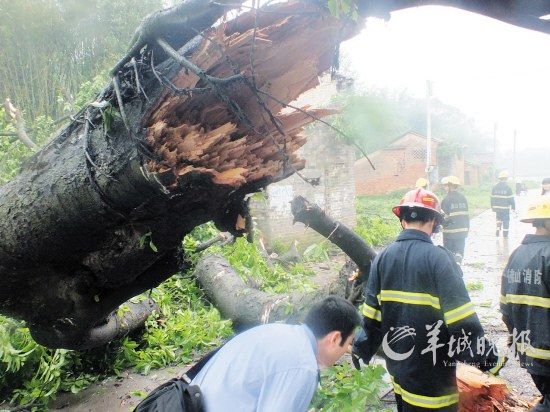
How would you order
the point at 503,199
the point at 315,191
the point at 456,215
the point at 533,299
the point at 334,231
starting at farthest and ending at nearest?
the point at 315,191 < the point at 503,199 < the point at 456,215 < the point at 334,231 < the point at 533,299

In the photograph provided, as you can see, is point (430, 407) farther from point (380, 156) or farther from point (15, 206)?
point (380, 156)

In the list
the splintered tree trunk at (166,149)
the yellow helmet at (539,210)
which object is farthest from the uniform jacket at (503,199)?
the splintered tree trunk at (166,149)

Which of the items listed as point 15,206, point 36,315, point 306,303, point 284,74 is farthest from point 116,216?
point 306,303

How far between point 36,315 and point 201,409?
1238mm

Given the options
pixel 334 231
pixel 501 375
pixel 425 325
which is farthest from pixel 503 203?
pixel 425 325

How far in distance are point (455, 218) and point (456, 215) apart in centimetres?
7

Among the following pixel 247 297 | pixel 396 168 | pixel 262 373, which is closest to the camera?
pixel 262 373

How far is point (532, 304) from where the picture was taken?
9.31 feet

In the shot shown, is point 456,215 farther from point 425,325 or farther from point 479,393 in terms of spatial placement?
point 425,325

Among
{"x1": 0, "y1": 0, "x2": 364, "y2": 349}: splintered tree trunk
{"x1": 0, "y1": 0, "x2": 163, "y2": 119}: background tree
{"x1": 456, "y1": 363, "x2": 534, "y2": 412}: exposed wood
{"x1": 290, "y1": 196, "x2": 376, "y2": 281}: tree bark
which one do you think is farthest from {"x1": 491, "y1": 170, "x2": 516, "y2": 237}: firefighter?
{"x1": 0, "y1": 0, "x2": 163, "y2": 119}: background tree

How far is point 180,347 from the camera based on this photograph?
5.13 meters

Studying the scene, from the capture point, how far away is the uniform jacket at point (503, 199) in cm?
1154

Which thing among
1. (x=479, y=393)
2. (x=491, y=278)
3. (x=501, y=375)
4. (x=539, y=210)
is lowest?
(x=491, y=278)

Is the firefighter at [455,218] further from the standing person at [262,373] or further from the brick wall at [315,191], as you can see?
the standing person at [262,373]
